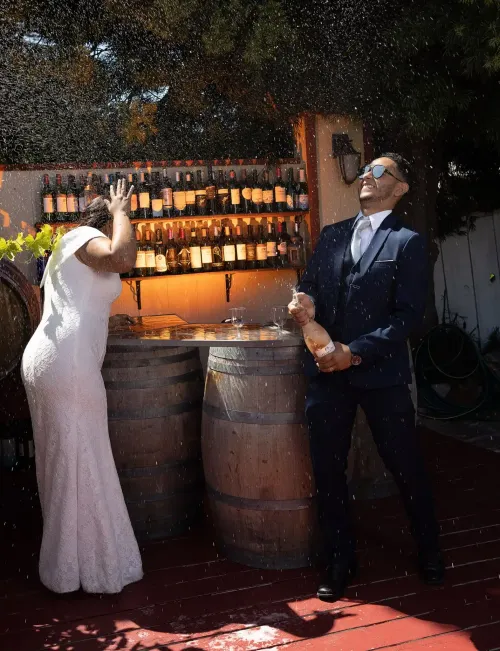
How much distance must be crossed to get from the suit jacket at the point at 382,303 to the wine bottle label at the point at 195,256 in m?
3.21

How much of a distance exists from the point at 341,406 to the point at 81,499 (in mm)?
1062

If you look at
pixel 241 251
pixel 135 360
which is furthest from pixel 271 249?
pixel 135 360

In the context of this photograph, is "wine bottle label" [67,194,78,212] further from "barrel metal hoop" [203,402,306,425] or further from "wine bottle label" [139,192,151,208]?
"barrel metal hoop" [203,402,306,425]

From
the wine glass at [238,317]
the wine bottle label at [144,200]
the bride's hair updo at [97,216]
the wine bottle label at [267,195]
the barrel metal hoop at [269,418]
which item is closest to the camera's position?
the barrel metal hoop at [269,418]

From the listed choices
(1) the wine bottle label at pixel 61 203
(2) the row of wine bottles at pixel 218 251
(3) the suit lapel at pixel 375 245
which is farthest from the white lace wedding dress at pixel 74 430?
(2) the row of wine bottles at pixel 218 251

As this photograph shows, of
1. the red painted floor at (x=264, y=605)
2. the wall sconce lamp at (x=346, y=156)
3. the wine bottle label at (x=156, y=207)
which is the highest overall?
the wall sconce lamp at (x=346, y=156)

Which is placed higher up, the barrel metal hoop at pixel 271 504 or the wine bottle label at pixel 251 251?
the wine bottle label at pixel 251 251

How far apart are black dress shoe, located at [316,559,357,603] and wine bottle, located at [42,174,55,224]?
378cm

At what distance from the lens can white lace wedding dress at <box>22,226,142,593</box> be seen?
3141 millimetres

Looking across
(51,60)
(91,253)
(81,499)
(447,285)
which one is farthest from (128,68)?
(81,499)

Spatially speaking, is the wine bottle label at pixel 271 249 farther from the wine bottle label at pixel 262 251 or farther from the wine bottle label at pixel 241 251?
the wine bottle label at pixel 241 251

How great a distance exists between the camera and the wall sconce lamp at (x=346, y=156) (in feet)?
21.5

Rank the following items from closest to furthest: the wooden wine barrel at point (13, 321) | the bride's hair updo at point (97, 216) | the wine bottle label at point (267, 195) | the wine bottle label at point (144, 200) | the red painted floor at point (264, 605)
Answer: the red painted floor at point (264, 605), the bride's hair updo at point (97, 216), the wooden wine barrel at point (13, 321), the wine bottle label at point (144, 200), the wine bottle label at point (267, 195)

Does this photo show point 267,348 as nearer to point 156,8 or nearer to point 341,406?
point 341,406
